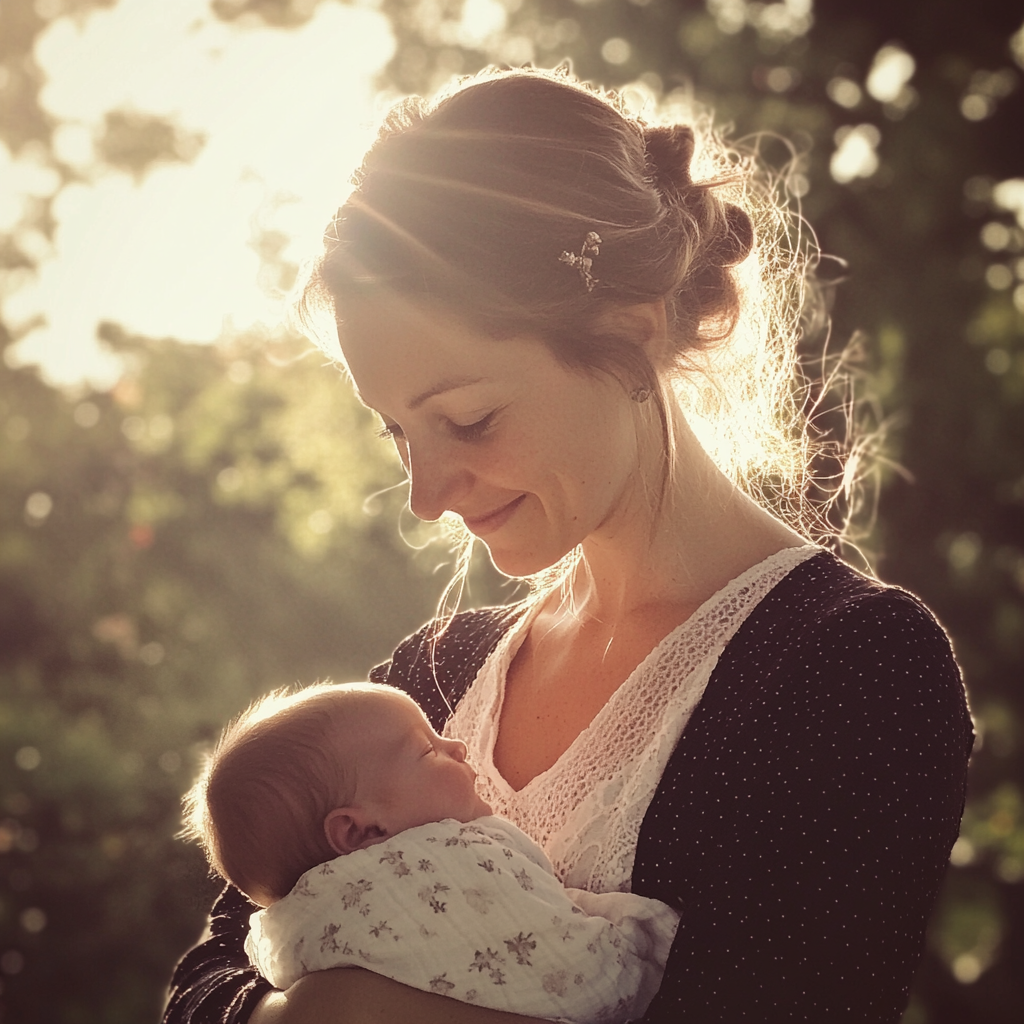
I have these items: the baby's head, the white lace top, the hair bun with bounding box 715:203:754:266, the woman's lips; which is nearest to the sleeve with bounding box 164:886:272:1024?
the baby's head

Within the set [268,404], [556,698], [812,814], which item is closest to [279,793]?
[556,698]

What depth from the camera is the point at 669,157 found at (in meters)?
1.54

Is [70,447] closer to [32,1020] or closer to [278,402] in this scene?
[278,402]

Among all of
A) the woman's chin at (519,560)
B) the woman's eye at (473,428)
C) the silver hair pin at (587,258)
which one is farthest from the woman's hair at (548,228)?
the woman's chin at (519,560)

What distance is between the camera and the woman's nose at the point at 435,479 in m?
1.38

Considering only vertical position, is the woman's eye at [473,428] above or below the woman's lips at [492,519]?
above

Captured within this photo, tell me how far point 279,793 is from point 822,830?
627 mm

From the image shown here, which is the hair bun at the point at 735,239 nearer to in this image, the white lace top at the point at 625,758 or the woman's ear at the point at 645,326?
the woman's ear at the point at 645,326

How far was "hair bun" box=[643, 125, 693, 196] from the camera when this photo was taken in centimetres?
152

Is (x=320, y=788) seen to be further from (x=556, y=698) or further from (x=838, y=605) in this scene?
(x=838, y=605)

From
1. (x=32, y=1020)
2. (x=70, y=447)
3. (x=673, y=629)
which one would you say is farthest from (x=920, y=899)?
(x=70, y=447)

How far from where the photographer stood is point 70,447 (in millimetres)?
4543

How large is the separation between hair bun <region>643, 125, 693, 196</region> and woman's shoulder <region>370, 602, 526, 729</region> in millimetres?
656

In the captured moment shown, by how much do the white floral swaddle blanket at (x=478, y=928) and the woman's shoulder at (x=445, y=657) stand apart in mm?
364
